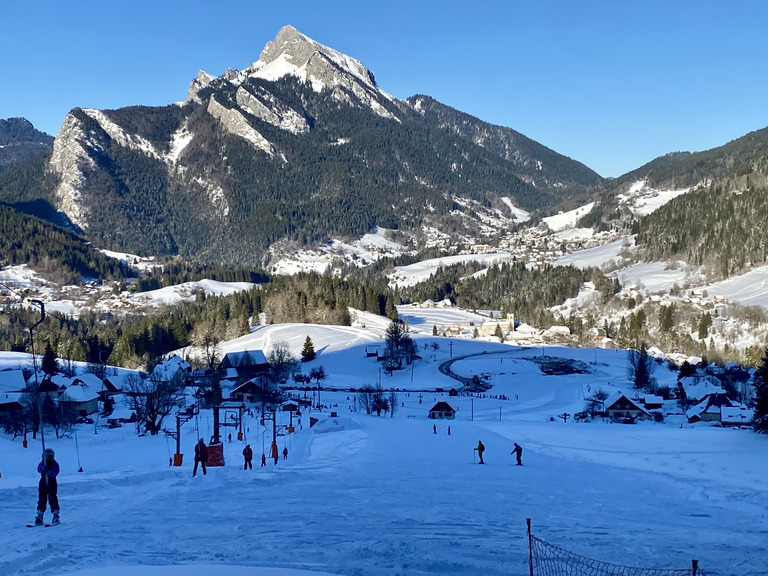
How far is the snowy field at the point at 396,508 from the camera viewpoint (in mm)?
12594

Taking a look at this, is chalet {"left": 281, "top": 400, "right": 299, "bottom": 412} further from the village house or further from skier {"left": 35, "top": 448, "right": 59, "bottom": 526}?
the village house

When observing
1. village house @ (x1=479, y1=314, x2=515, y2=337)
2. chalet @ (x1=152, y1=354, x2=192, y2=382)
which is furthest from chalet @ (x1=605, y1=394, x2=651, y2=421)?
village house @ (x1=479, y1=314, x2=515, y2=337)

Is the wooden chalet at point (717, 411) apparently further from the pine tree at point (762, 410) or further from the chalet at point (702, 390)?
the pine tree at point (762, 410)

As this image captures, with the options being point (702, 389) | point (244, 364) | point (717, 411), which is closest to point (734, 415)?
point (717, 411)

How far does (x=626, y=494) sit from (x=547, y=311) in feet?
592

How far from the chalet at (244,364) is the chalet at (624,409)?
54657 millimetres

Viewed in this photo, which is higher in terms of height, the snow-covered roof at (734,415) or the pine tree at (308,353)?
the pine tree at (308,353)

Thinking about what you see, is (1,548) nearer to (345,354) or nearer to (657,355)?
(345,354)

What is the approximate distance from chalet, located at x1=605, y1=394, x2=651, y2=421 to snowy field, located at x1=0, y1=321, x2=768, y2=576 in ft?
105

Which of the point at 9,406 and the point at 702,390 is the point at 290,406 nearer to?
the point at 9,406

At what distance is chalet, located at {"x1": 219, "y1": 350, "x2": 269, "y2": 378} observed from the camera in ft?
350

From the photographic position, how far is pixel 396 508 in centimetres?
1775

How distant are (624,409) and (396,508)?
5864 centimetres

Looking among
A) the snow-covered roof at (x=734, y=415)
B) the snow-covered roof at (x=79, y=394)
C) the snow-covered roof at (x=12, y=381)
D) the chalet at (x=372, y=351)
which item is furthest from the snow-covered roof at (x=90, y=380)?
the snow-covered roof at (x=734, y=415)
